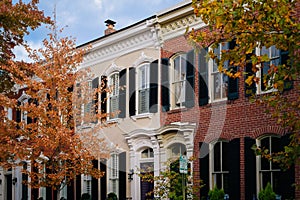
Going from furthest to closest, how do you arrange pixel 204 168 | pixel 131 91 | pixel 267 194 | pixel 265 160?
pixel 131 91 < pixel 204 168 < pixel 265 160 < pixel 267 194

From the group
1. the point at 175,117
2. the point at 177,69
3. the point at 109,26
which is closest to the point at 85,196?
the point at 175,117

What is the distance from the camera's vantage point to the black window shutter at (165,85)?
75.7 feet

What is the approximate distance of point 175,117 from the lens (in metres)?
22.6

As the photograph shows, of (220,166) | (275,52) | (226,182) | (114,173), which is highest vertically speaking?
(275,52)

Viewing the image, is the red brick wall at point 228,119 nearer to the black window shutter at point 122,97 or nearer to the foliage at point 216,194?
the foliage at point 216,194

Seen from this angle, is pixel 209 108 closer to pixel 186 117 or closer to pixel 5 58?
pixel 186 117

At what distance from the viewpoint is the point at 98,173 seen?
75.8 ft

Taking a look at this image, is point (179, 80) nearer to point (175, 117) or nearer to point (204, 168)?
point (175, 117)

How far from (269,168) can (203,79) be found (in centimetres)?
439

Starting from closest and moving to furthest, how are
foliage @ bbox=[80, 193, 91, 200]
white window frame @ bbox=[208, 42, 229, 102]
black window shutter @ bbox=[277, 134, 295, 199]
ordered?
black window shutter @ bbox=[277, 134, 295, 199], white window frame @ bbox=[208, 42, 229, 102], foliage @ bbox=[80, 193, 91, 200]

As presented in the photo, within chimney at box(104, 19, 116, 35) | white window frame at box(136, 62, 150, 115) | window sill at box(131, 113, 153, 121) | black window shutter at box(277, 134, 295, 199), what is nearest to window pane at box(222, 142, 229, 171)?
black window shutter at box(277, 134, 295, 199)

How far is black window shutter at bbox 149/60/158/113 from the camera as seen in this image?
23.7m

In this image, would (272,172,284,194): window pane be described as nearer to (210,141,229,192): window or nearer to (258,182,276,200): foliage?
(258,182,276,200): foliage

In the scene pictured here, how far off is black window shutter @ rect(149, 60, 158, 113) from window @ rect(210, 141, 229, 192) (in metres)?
4.01
